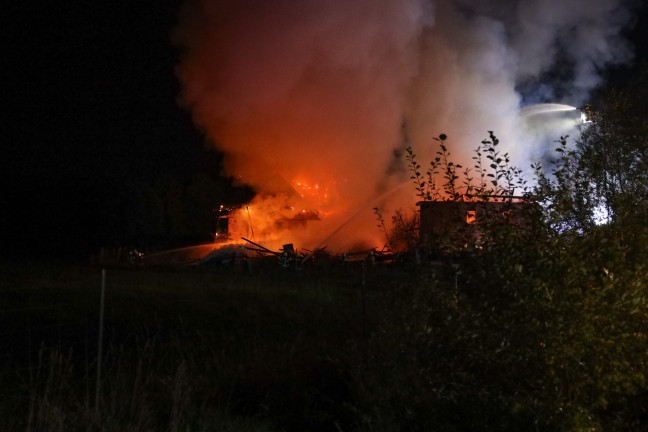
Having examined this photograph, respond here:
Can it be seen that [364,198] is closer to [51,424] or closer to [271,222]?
[271,222]

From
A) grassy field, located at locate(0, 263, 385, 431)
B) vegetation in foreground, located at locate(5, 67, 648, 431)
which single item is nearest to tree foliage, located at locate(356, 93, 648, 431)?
vegetation in foreground, located at locate(5, 67, 648, 431)

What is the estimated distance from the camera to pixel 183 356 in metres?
9.32

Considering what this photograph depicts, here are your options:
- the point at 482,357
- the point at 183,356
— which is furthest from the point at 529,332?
the point at 183,356

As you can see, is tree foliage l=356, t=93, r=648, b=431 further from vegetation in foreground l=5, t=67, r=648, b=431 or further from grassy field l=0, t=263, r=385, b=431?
grassy field l=0, t=263, r=385, b=431

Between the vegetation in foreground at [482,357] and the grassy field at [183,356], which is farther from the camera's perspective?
the grassy field at [183,356]

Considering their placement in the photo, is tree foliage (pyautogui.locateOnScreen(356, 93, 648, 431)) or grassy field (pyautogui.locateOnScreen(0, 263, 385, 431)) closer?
tree foliage (pyautogui.locateOnScreen(356, 93, 648, 431))

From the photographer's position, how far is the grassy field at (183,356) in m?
6.47

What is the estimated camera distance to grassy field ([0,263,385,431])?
647cm

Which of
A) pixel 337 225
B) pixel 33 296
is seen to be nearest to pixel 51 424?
pixel 33 296

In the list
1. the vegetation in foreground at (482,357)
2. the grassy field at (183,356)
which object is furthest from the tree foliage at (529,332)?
the grassy field at (183,356)

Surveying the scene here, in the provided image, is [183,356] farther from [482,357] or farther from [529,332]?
[529,332]

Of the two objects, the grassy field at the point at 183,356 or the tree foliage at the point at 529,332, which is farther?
the grassy field at the point at 183,356

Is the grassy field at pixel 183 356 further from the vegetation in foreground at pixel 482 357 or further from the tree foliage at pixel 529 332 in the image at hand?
the tree foliage at pixel 529 332

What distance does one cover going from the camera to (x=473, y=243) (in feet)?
18.9
